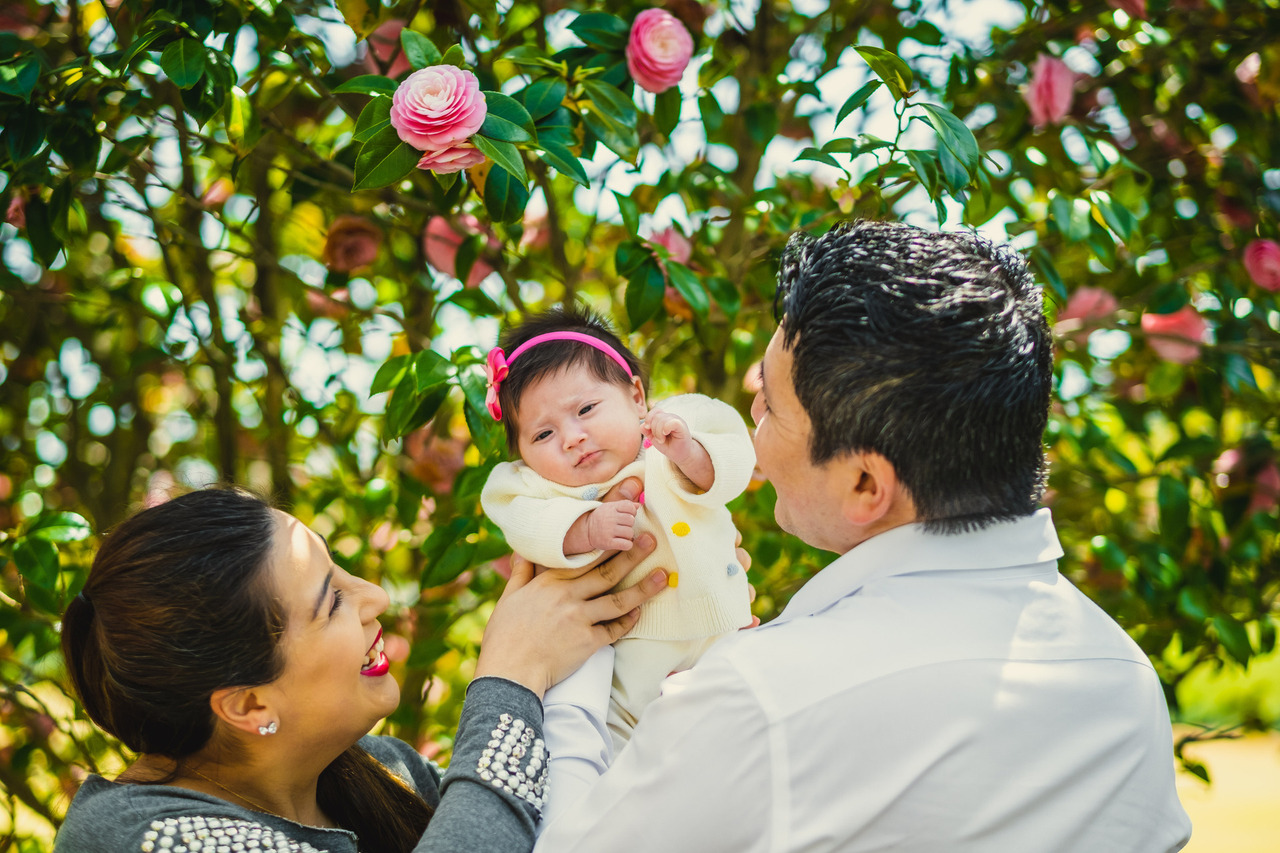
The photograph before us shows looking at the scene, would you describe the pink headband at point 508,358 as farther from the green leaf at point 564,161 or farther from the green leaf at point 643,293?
Result: the green leaf at point 564,161

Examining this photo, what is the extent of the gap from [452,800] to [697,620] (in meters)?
0.53

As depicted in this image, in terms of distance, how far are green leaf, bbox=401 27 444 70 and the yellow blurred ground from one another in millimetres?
4510

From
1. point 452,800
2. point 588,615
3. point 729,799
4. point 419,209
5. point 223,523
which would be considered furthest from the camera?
point 419,209

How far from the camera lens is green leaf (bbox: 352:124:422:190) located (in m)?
1.34

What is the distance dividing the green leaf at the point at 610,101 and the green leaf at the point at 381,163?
41 centimetres

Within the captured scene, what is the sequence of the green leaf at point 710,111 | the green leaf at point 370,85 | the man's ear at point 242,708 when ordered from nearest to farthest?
the man's ear at point 242,708 < the green leaf at point 370,85 < the green leaf at point 710,111

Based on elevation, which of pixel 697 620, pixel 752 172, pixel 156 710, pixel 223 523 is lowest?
pixel 697 620

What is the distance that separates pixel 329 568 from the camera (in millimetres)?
1412

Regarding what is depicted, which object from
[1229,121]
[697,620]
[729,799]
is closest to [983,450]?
[729,799]

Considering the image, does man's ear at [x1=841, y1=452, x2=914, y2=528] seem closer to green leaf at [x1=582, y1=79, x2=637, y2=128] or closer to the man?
the man

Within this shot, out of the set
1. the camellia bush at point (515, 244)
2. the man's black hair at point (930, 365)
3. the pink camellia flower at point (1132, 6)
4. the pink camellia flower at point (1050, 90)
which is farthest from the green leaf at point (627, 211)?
the pink camellia flower at point (1132, 6)

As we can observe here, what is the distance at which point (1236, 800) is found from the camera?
5.49 metres

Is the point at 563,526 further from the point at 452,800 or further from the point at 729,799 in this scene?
the point at 729,799

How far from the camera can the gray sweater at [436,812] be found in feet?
3.75
